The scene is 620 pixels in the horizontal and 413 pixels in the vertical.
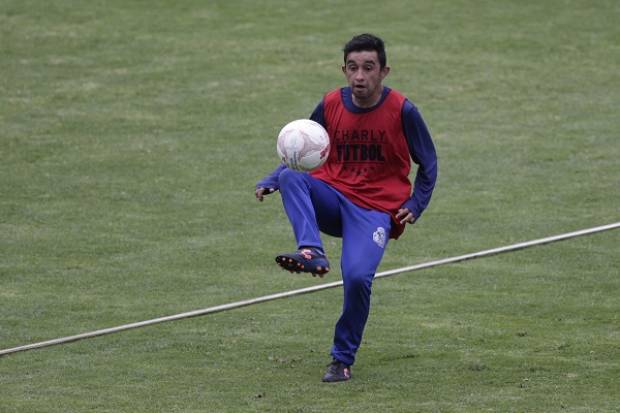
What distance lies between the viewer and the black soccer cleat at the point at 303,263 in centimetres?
836

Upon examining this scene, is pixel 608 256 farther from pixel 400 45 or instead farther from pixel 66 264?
pixel 400 45

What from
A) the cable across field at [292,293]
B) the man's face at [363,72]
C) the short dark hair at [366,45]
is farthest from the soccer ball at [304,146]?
the cable across field at [292,293]

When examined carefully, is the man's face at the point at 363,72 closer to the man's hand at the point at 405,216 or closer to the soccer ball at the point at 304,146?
the soccer ball at the point at 304,146

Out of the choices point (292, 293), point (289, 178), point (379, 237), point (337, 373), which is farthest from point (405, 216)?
point (292, 293)

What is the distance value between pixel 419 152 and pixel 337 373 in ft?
5.47

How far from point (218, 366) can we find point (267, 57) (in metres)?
13.2

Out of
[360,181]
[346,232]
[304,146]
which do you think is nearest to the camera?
[304,146]

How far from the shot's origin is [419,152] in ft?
29.7

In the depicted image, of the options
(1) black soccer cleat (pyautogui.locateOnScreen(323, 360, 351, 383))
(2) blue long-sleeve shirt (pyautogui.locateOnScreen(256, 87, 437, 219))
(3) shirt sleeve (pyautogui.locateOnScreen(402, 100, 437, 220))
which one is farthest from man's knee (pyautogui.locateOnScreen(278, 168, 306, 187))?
(1) black soccer cleat (pyautogui.locateOnScreen(323, 360, 351, 383))

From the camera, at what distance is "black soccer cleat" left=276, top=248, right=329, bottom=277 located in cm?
836

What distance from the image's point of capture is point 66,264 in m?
13.0

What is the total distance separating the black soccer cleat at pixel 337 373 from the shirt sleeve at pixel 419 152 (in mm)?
1175

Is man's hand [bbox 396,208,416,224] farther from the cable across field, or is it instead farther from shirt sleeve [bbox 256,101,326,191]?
the cable across field

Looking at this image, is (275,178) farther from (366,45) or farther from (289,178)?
(366,45)
